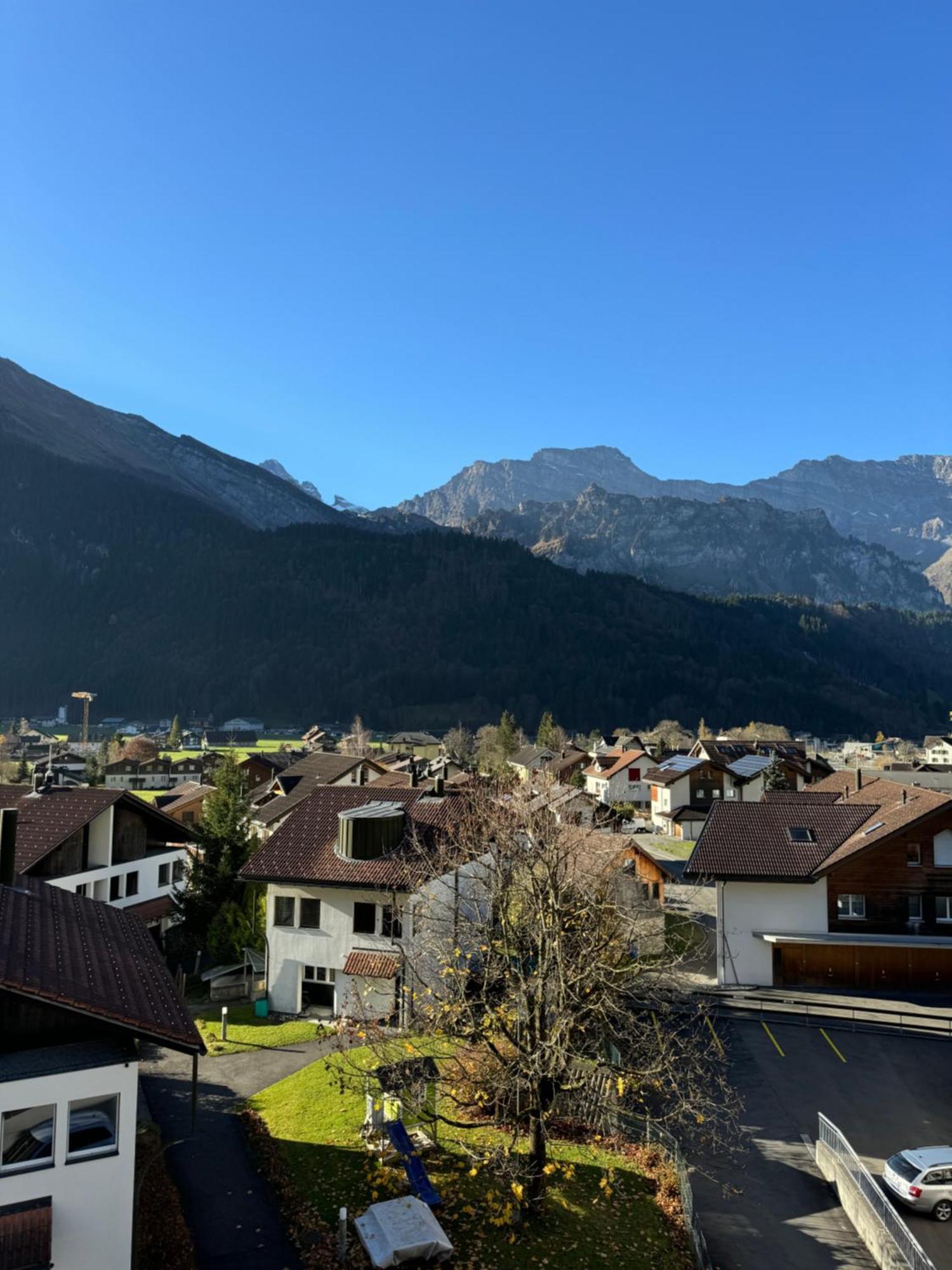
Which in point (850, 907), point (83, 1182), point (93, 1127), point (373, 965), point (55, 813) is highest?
point (55, 813)

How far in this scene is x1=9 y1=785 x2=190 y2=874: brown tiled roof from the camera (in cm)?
3269

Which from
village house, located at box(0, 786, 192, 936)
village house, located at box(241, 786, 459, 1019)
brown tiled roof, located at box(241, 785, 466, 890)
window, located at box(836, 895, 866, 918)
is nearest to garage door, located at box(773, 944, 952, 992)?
window, located at box(836, 895, 866, 918)

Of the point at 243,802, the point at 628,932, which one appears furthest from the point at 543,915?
the point at 243,802

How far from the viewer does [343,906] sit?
3128 cm

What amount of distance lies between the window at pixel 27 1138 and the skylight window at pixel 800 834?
33425 millimetres

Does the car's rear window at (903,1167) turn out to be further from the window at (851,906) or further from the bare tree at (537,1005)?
the window at (851,906)

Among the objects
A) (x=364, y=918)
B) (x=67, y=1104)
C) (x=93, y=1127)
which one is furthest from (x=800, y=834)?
(x=67, y=1104)

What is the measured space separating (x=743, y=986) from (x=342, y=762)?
141 ft

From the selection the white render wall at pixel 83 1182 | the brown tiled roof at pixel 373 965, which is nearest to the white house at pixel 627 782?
the brown tiled roof at pixel 373 965

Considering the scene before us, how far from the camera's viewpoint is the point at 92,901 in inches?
793

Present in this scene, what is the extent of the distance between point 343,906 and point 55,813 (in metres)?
14.5

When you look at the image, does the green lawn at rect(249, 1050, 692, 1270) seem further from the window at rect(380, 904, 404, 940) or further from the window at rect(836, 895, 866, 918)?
the window at rect(836, 895, 866, 918)

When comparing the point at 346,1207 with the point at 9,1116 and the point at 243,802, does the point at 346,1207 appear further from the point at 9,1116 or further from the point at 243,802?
the point at 243,802

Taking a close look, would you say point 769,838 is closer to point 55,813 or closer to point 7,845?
point 7,845
